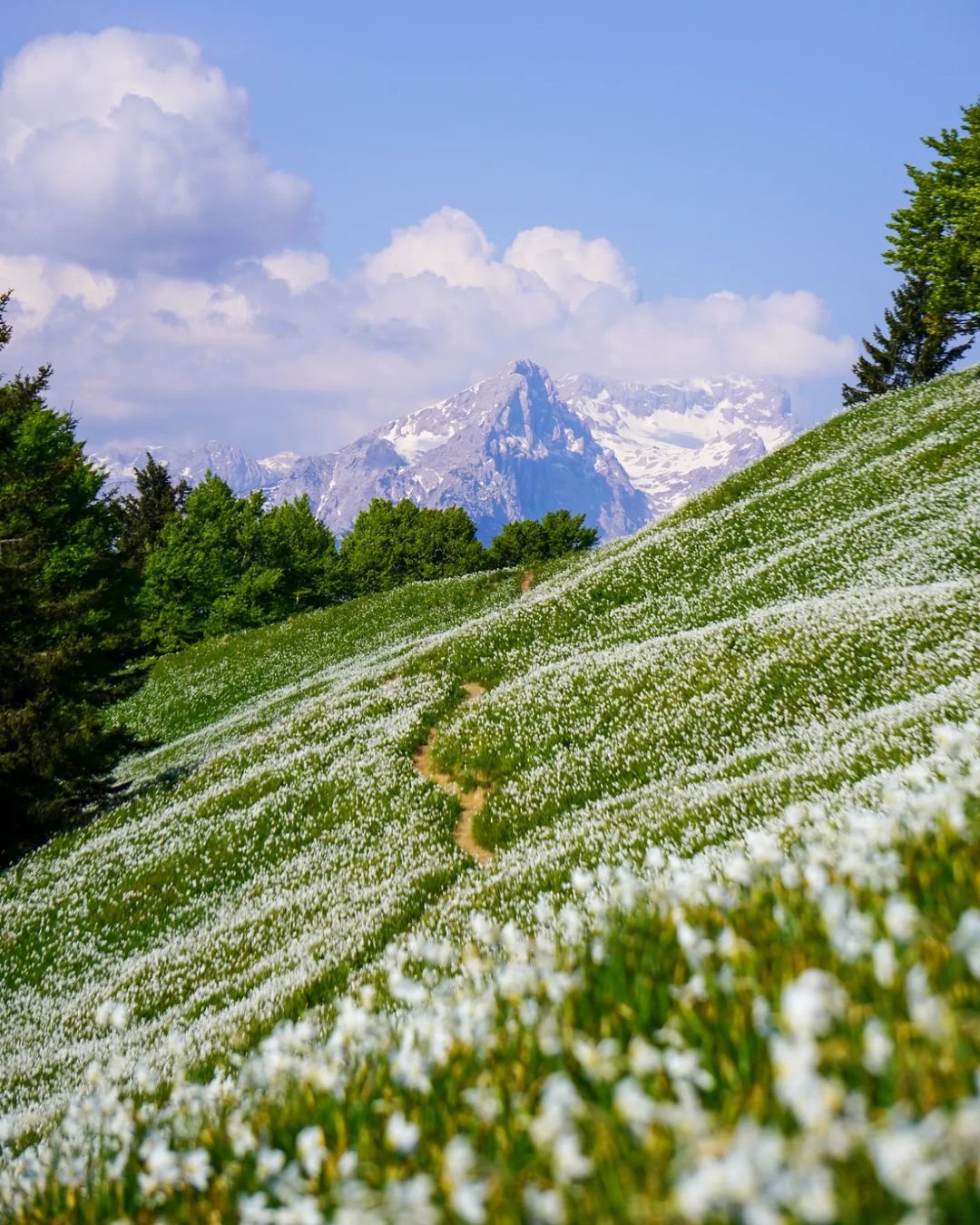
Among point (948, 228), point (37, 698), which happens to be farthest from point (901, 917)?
point (948, 228)

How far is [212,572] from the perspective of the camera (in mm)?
70188

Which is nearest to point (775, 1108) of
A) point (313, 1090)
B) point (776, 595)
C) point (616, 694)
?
point (313, 1090)

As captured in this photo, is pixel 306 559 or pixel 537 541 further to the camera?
pixel 537 541

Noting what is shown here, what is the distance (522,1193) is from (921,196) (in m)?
48.2

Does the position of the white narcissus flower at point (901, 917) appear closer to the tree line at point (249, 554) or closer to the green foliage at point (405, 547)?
the tree line at point (249, 554)

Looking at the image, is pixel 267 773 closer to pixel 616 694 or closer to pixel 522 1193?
pixel 616 694

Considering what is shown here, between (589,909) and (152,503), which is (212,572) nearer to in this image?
(152,503)

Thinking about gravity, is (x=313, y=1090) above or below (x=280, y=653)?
below

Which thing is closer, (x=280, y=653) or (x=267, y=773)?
(x=267, y=773)

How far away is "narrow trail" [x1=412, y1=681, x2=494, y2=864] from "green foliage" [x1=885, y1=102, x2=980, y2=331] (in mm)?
32609

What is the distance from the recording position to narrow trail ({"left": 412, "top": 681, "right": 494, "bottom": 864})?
1461 centimetres

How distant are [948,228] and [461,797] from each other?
39710 millimetres

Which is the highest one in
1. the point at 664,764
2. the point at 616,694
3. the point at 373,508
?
the point at 373,508

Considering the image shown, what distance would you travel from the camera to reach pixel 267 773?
20.9 meters
